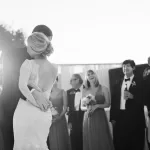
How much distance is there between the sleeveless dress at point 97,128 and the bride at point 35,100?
3.72m

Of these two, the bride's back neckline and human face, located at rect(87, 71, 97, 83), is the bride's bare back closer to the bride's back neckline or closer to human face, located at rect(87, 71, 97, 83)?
the bride's back neckline

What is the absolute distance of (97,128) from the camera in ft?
21.3

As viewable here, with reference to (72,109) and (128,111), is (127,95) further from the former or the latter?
A: (72,109)

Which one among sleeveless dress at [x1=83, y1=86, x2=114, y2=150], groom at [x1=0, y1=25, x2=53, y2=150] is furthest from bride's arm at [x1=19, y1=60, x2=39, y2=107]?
sleeveless dress at [x1=83, y1=86, x2=114, y2=150]

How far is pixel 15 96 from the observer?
315 cm

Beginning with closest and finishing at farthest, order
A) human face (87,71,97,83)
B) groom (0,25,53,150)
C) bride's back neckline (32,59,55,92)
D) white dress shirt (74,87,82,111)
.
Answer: bride's back neckline (32,59,55,92) → groom (0,25,53,150) → human face (87,71,97,83) → white dress shirt (74,87,82,111)

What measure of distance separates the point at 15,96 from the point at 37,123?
0.58 meters

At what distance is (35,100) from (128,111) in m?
3.46

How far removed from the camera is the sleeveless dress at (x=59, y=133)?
21.8 feet

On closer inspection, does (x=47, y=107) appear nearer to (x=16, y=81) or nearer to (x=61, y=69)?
(x=16, y=81)

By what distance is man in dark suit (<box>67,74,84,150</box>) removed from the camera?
690 cm

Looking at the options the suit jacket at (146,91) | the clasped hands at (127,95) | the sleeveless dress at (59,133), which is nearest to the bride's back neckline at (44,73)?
the clasped hands at (127,95)

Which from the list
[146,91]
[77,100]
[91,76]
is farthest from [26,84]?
[77,100]

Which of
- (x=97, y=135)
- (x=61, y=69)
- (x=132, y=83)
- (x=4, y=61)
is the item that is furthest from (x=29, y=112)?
(x=61, y=69)
